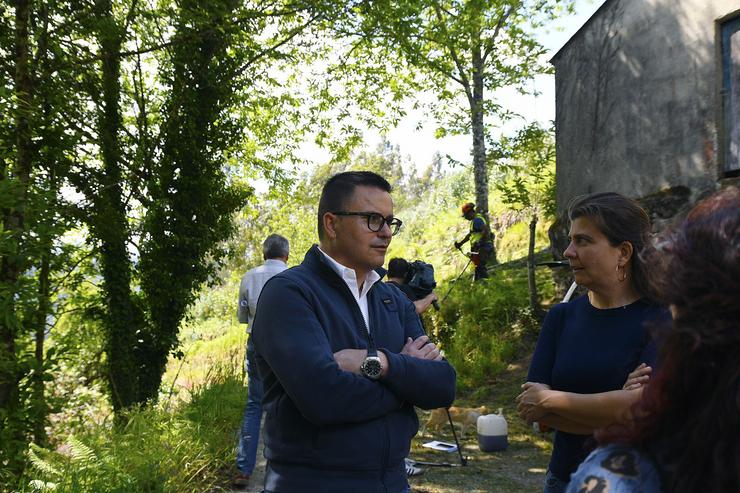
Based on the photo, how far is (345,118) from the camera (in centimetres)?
1970

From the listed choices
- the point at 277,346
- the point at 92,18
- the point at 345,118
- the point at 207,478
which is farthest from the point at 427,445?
the point at 345,118

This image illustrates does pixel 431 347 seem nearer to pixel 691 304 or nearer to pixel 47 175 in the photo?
pixel 691 304

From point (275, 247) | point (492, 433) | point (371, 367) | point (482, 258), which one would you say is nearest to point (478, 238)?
point (482, 258)

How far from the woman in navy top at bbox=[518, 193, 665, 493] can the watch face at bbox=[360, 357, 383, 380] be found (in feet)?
2.35

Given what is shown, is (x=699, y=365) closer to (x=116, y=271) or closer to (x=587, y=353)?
(x=587, y=353)

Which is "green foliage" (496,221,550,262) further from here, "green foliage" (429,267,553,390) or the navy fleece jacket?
the navy fleece jacket

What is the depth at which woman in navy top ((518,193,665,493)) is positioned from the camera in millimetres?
2555

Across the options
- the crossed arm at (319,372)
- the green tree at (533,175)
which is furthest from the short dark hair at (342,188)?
the green tree at (533,175)

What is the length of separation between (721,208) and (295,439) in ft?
5.38

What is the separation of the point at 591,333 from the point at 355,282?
100cm

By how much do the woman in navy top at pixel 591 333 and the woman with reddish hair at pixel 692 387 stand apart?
135cm

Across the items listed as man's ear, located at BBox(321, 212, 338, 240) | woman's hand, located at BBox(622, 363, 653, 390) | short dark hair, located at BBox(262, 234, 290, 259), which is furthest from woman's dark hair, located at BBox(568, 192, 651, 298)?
short dark hair, located at BBox(262, 234, 290, 259)

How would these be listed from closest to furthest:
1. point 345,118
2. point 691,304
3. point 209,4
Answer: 1. point 691,304
2. point 209,4
3. point 345,118

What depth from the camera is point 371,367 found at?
7.82 ft
